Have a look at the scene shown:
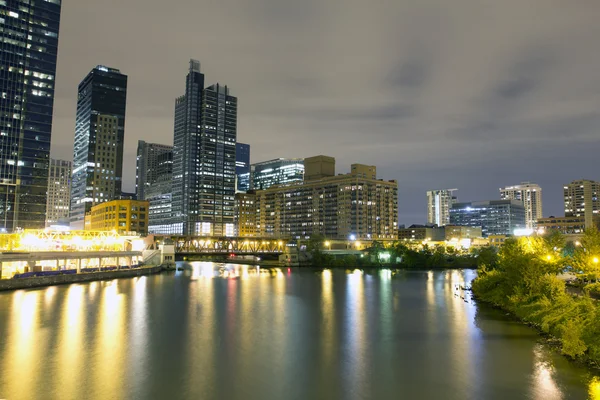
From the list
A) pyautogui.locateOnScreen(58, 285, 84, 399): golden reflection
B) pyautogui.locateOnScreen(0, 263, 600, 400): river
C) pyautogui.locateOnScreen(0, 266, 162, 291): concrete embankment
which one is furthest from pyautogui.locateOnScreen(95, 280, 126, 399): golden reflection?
pyautogui.locateOnScreen(0, 266, 162, 291): concrete embankment

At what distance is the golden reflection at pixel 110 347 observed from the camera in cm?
2788

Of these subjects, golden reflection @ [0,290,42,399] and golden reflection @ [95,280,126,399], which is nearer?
golden reflection @ [0,290,42,399]

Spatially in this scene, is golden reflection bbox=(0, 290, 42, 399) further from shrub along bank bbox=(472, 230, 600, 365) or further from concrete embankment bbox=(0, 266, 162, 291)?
shrub along bank bbox=(472, 230, 600, 365)

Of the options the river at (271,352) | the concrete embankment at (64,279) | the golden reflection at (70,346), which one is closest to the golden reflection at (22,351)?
the river at (271,352)

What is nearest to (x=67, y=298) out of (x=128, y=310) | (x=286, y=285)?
(x=128, y=310)

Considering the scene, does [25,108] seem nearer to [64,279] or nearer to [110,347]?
[64,279]

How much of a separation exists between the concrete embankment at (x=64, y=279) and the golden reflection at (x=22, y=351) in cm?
1651

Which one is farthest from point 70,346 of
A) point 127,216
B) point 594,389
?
point 127,216

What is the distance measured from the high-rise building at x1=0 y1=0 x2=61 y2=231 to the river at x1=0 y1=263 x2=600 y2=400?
375 feet

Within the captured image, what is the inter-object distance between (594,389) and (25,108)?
187 m

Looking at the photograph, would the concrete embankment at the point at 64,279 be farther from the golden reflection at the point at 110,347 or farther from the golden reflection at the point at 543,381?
the golden reflection at the point at 543,381

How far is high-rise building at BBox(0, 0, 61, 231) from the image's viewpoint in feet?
518

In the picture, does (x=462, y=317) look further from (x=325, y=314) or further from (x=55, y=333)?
(x=55, y=333)

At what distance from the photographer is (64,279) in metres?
82.3
